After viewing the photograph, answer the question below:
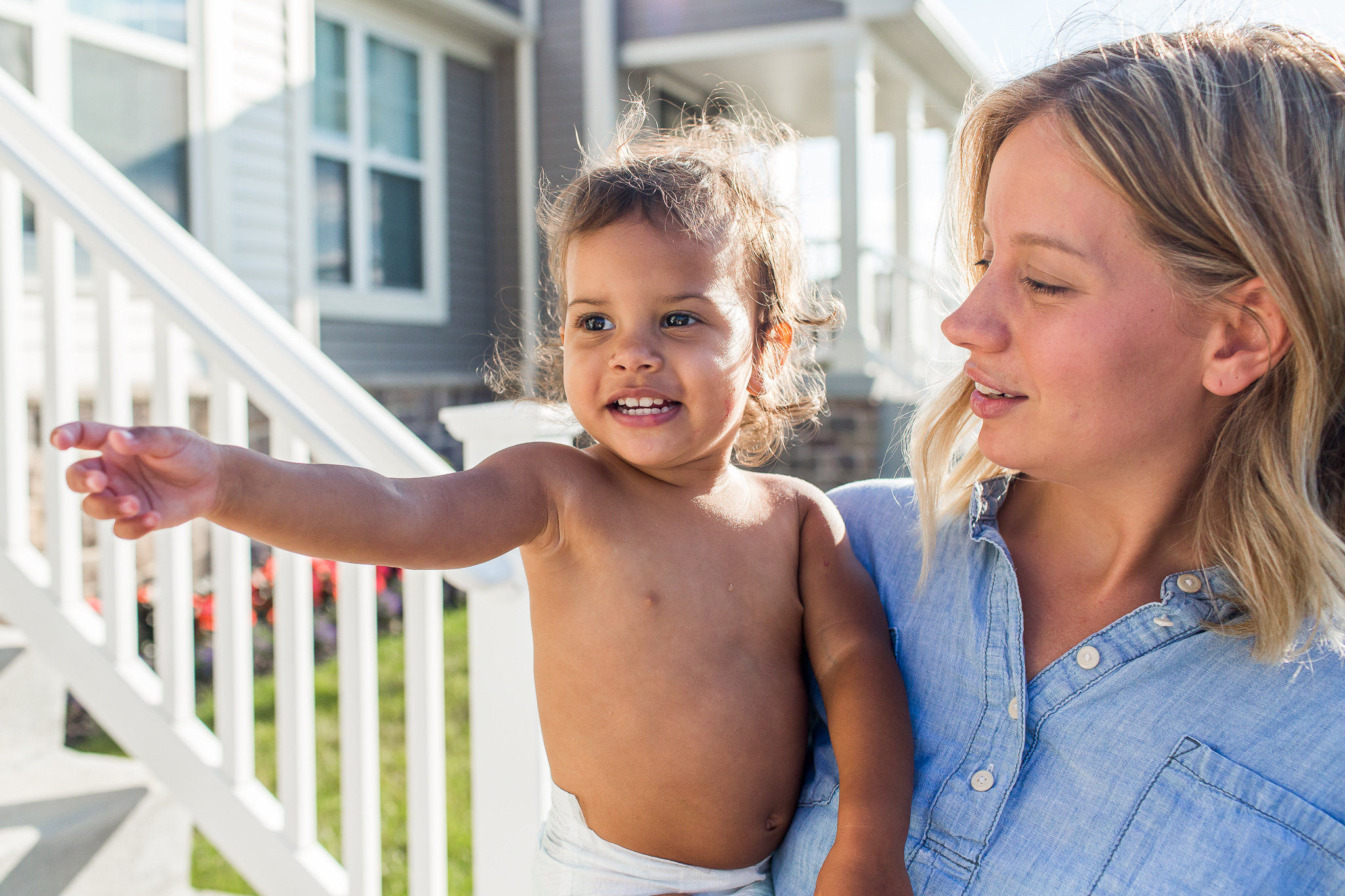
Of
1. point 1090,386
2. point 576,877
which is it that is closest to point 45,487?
point 576,877

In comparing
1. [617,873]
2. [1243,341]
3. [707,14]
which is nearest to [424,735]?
[617,873]

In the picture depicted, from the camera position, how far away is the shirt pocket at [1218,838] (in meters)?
1.00

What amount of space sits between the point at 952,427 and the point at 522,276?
21.6ft

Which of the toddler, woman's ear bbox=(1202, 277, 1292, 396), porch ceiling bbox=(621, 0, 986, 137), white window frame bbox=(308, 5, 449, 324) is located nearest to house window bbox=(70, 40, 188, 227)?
white window frame bbox=(308, 5, 449, 324)

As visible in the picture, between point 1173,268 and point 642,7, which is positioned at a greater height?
point 642,7

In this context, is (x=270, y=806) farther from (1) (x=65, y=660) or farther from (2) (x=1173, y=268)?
(2) (x=1173, y=268)

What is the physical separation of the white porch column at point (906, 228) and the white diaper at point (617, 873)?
615cm

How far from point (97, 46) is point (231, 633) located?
12.3 feet

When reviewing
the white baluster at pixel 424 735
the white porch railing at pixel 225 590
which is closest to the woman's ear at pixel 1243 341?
the white porch railing at pixel 225 590

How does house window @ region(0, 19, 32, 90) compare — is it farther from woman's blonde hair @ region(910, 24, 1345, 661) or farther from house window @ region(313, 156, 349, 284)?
woman's blonde hair @ region(910, 24, 1345, 661)

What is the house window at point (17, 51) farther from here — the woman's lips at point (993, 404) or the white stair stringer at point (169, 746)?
the woman's lips at point (993, 404)

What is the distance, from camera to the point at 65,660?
2416mm

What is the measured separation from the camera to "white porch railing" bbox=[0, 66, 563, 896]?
200 centimetres

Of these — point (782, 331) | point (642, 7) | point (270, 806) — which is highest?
point (642, 7)
